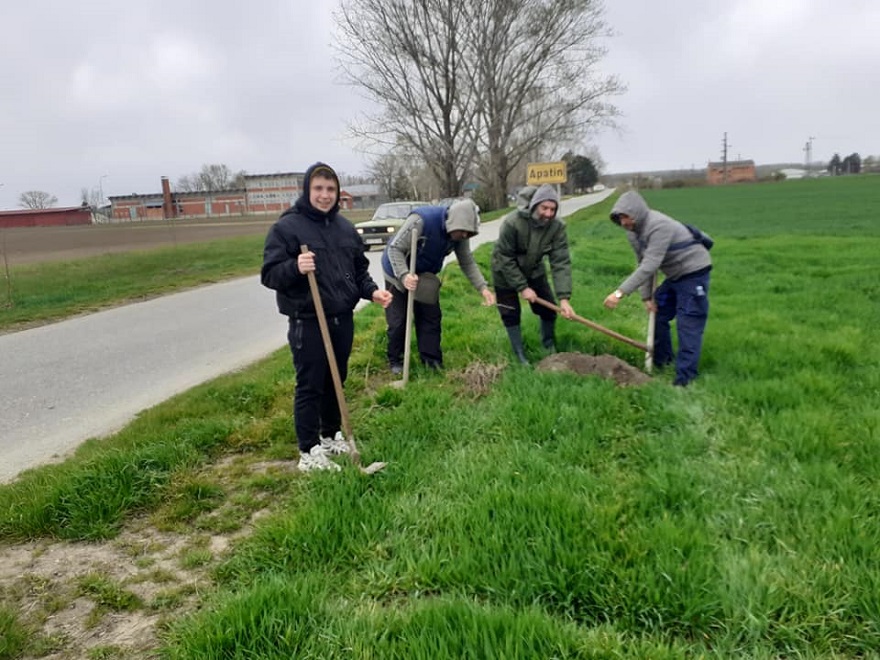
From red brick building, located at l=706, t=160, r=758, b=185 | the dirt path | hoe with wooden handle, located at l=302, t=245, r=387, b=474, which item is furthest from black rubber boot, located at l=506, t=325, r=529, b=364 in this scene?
red brick building, located at l=706, t=160, r=758, b=185

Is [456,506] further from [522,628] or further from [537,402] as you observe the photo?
[537,402]

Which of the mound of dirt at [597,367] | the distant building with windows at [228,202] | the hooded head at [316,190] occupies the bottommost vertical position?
the mound of dirt at [597,367]

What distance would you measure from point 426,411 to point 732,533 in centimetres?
232

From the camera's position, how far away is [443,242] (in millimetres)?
5469

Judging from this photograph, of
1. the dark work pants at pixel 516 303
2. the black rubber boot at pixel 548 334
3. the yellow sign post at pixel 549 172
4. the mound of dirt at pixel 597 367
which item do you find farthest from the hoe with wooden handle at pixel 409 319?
the yellow sign post at pixel 549 172

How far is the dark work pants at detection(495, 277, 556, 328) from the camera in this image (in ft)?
19.0

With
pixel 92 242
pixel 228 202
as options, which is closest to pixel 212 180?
pixel 228 202

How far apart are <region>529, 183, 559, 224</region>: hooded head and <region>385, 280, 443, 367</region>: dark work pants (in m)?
1.29

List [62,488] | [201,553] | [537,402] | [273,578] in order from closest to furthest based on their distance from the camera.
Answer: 1. [273,578]
2. [201,553]
3. [62,488]
4. [537,402]

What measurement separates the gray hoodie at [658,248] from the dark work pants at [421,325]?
183cm

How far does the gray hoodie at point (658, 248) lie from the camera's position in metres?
4.82

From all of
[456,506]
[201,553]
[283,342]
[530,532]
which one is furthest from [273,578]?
[283,342]

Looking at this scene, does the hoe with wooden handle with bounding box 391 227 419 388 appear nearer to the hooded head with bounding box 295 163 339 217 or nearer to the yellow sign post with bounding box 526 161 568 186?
the hooded head with bounding box 295 163 339 217

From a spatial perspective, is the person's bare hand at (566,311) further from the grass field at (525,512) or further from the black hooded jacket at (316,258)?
the black hooded jacket at (316,258)
